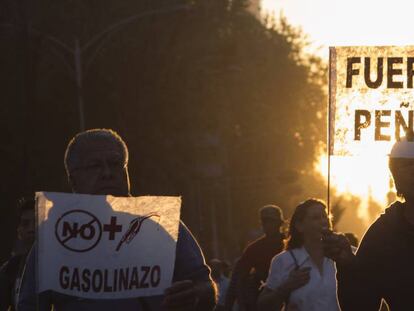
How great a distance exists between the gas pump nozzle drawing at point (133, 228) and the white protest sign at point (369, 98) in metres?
2.28

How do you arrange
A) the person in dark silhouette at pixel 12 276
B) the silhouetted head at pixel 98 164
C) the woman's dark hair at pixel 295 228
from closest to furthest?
the silhouetted head at pixel 98 164, the person in dark silhouette at pixel 12 276, the woman's dark hair at pixel 295 228

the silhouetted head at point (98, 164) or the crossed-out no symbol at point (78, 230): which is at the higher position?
the silhouetted head at point (98, 164)

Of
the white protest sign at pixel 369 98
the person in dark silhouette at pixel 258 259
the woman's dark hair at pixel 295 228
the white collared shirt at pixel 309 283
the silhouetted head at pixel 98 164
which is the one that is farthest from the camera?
the person in dark silhouette at pixel 258 259

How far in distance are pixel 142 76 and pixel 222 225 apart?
2341 cm

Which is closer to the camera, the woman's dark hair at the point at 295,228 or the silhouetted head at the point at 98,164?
the silhouetted head at the point at 98,164

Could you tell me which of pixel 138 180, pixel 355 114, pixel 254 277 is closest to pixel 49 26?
pixel 138 180

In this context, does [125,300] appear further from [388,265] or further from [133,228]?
[388,265]

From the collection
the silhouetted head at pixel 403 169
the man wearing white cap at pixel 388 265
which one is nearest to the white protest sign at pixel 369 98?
the silhouetted head at pixel 403 169

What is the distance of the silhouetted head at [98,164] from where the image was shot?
215 inches

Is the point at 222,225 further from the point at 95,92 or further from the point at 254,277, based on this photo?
the point at 254,277

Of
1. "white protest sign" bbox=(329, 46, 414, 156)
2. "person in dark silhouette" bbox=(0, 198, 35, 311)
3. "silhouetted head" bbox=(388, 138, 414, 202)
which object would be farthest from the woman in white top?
"silhouetted head" bbox=(388, 138, 414, 202)

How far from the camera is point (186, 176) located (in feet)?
123

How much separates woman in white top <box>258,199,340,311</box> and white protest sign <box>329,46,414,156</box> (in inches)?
55.8

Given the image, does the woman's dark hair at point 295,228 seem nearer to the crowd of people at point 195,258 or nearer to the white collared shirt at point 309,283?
the white collared shirt at point 309,283
